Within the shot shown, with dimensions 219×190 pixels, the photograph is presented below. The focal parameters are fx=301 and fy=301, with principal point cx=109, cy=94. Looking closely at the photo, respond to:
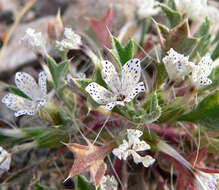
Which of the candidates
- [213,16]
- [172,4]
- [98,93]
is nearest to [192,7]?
[172,4]

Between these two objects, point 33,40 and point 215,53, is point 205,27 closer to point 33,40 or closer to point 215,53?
point 215,53

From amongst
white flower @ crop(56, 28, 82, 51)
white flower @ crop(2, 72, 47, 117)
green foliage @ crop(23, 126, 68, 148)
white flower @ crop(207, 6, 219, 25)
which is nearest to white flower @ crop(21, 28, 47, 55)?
white flower @ crop(56, 28, 82, 51)


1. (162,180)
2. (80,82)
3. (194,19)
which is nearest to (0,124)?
(80,82)

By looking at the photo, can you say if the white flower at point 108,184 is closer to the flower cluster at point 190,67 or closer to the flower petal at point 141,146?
the flower petal at point 141,146

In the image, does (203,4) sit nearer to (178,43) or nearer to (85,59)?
(178,43)

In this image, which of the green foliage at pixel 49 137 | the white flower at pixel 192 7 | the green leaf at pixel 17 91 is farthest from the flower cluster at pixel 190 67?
the green leaf at pixel 17 91
